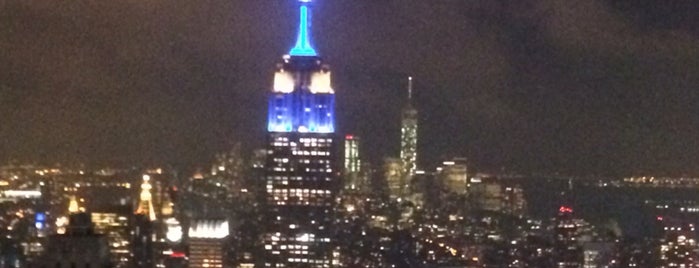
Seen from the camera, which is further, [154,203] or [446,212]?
[446,212]

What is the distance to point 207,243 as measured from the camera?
17.0 meters

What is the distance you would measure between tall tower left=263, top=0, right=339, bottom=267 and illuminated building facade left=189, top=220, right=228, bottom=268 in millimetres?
593

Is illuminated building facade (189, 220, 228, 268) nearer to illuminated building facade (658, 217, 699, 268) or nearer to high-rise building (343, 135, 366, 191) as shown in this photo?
high-rise building (343, 135, 366, 191)

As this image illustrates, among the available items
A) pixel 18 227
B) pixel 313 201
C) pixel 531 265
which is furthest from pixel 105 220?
pixel 313 201

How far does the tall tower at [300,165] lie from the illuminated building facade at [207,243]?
23.3 inches

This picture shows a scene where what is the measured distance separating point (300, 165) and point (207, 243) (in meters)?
5.17

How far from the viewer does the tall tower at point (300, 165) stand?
18469mm

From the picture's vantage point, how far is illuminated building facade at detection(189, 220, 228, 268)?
16.6 m

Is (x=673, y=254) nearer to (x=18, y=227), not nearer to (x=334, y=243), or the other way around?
(x=334, y=243)

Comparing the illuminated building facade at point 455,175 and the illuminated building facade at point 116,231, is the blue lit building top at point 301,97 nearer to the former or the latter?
the illuminated building facade at point 455,175

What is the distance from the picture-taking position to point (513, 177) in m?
14.9

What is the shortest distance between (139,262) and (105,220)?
3.12 feet

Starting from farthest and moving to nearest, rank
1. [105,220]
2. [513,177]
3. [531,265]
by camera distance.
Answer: [531,265], [513,177], [105,220]

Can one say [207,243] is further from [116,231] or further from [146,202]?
[116,231]
